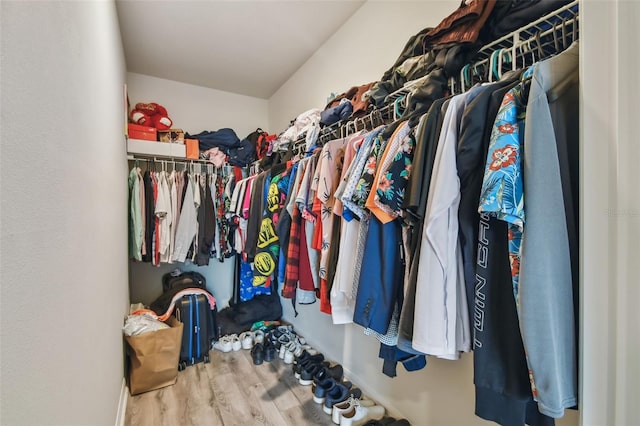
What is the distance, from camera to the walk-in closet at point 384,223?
0.45 meters

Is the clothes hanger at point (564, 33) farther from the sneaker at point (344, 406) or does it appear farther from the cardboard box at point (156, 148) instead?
the cardboard box at point (156, 148)

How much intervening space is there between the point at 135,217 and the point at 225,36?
160 cm

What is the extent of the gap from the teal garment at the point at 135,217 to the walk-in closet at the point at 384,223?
6 centimetres

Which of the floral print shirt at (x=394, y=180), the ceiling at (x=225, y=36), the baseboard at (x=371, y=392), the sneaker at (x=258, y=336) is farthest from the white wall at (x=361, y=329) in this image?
the floral print shirt at (x=394, y=180)

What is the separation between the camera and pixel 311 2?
182 centimetres

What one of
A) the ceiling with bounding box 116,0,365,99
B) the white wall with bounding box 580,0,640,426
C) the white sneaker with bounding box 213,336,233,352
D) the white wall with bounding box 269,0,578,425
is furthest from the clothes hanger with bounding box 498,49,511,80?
the white sneaker with bounding box 213,336,233,352

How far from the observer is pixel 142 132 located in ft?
7.89

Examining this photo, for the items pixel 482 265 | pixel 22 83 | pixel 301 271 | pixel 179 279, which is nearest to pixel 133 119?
pixel 179 279

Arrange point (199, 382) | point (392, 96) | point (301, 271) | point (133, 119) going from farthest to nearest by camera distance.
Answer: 1. point (133, 119)
2. point (199, 382)
3. point (301, 271)
4. point (392, 96)

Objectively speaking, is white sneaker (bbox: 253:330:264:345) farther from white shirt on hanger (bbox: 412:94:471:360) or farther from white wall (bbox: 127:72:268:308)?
white shirt on hanger (bbox: 412:94:471:360)

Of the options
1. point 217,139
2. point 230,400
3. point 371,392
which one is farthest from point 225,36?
point 371,392

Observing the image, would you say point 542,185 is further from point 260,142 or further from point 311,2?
point 260,142

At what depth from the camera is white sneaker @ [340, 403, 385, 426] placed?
58.5 inches

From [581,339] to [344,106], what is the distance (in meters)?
1.39
